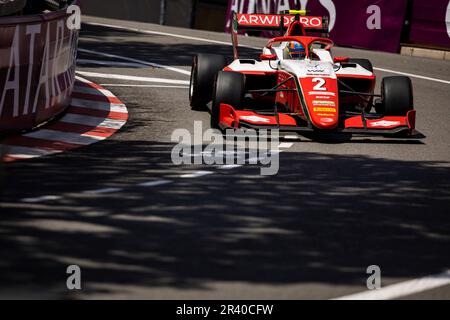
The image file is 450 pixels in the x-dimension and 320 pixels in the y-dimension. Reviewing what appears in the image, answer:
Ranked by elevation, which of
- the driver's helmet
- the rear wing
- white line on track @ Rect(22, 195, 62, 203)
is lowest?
white line on track @ Rect(22, 195, 62, 203)

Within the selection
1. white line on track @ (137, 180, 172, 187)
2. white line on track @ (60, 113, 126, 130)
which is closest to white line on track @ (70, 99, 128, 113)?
white line on track @ (60, 113, 126, 130)

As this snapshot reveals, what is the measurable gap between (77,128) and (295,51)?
9.50 ft

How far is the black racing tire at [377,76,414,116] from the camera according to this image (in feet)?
39.0

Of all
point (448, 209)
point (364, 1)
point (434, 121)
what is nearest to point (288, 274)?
point (448, 209)

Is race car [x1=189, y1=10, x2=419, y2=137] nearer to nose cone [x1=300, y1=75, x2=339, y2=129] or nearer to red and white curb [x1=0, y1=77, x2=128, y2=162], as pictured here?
nose cone [x1=300, y1=75, x2=339, y2=129]

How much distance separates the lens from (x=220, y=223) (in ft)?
24.3

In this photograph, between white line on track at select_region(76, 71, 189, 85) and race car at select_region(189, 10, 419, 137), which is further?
white line on track at select_region(76, 71, 189, 85)

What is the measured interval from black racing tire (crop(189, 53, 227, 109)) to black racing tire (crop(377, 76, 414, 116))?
2.16m

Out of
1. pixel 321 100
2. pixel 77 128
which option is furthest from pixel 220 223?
pixel 77 128

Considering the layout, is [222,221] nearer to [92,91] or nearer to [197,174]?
[197,174]

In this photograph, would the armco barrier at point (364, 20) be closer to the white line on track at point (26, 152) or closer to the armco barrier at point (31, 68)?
the armco barrier at point (31, 68)

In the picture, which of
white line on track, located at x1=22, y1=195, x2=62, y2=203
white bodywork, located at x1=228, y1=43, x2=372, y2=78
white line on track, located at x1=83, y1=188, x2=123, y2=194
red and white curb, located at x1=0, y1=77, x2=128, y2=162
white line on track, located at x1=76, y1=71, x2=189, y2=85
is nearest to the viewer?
white line on track, located at x1=22, y1=195, x2=62, y2=203

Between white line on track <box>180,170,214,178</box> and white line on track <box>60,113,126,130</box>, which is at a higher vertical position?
white line on track <box>180,170,214,178</box>

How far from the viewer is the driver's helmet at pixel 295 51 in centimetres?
1246
